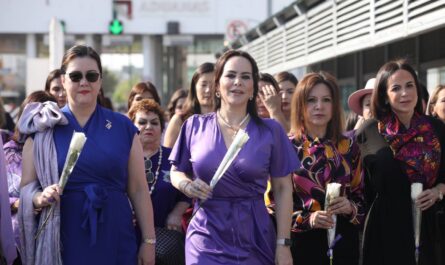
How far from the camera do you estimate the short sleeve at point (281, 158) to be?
523cm

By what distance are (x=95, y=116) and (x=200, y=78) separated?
266 cm

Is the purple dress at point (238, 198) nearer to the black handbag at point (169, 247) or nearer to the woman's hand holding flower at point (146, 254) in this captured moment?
the woman's hand holding flower at point (146, 254)

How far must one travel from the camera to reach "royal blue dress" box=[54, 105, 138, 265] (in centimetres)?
485

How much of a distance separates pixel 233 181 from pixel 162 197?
1.33 metres

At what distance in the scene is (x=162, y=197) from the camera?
6.27 metres

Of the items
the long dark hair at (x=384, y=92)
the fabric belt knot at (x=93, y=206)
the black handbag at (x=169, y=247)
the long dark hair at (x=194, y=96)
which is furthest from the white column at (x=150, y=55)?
the fabric belt knot at (x=93, y=206)

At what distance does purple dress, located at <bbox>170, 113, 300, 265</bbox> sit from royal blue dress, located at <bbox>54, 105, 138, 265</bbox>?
469mm

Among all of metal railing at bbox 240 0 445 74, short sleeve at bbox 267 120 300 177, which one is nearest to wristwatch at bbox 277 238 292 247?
short sleeve at bbox 267 120 300 177

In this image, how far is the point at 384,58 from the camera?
1312 centimetres

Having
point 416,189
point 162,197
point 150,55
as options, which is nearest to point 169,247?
point 162,197

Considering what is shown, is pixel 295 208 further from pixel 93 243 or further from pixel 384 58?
pixel 384 58

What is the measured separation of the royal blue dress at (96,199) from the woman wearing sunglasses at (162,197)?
3.32 ft

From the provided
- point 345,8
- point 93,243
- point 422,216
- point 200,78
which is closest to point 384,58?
point 345,8

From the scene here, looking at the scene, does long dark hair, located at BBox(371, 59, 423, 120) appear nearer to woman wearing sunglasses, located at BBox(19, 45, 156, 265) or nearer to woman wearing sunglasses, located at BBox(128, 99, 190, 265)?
woman wearing sunglasses, located at BBox(128, 99, 190, 265)
